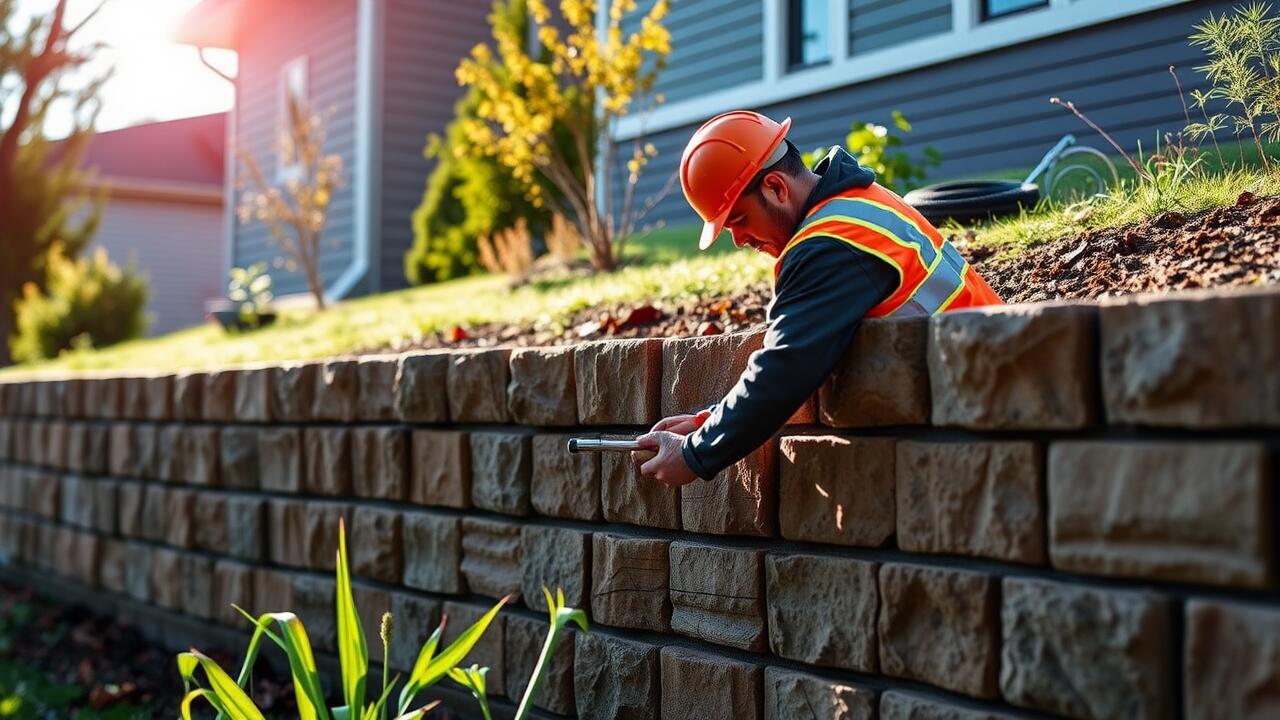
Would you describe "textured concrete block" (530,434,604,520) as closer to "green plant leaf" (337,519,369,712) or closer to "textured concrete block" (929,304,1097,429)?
"green plant leaf" (337,519,369,712)

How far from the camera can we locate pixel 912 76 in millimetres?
7223

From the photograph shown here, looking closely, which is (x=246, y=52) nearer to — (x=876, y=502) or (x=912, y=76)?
(x=912, y=76)

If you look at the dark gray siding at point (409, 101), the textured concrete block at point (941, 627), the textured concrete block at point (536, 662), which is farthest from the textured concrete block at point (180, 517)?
the dark gray siding at point (409, 101)

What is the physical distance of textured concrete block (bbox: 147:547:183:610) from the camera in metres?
5.23

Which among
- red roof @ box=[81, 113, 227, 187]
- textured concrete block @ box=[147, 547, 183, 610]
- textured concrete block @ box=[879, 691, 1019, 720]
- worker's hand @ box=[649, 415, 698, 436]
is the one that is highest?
red roof @ box=[81, 113, 227, 187]

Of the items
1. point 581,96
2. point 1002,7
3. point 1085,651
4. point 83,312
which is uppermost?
point 1002,7

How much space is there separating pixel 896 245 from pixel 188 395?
149 inches

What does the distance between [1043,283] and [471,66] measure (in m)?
5.68

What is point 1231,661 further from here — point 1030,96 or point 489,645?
point 1030,96

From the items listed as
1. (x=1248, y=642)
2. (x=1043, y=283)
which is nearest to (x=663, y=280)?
(x=1043, y=283)

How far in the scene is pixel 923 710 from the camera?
224cm

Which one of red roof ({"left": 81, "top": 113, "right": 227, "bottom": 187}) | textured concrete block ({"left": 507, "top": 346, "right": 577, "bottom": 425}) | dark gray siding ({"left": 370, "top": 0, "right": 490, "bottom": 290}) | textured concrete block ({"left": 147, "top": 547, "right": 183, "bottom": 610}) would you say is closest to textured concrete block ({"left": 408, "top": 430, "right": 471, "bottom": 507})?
textured concrete block ({"left": 507, "top": 346, "right": 577, "bottom": 425})

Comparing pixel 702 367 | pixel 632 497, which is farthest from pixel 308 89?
pixel 702 367

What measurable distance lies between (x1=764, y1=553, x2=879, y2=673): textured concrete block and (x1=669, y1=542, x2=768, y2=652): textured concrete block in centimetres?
4
